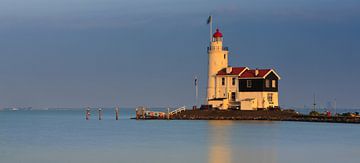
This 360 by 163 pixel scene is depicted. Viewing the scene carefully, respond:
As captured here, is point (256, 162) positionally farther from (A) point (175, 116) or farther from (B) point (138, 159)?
(A) point (175, 116)

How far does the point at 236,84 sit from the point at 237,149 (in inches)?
1472

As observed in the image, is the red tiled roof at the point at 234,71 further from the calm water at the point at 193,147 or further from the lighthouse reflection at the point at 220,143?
the calm water at the point at 193,147

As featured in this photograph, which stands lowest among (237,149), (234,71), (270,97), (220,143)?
(237,149)

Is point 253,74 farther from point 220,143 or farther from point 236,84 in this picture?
point 220,143

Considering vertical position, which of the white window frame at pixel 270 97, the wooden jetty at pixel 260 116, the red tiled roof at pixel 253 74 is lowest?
the wooden jetty at pixel 260 116

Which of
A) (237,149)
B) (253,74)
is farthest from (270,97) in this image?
(237,149)

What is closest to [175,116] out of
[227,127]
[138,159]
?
[227,127]

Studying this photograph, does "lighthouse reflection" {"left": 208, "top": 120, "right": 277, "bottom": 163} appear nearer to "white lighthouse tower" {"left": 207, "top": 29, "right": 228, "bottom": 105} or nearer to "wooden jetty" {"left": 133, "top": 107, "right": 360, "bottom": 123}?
"wooden jetty" {"left": 133, "top": 107, "right": 360, "bottom": 123}

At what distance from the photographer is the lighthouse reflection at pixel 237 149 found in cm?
4225

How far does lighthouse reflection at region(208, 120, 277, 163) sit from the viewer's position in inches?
1663

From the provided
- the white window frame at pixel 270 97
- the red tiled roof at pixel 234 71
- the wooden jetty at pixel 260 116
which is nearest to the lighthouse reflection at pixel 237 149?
the wooden jetty at pixel 260 116

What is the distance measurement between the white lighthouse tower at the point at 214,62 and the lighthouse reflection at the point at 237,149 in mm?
18528

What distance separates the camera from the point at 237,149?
4856 cm

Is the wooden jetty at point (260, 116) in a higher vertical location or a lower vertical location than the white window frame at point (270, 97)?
lower
